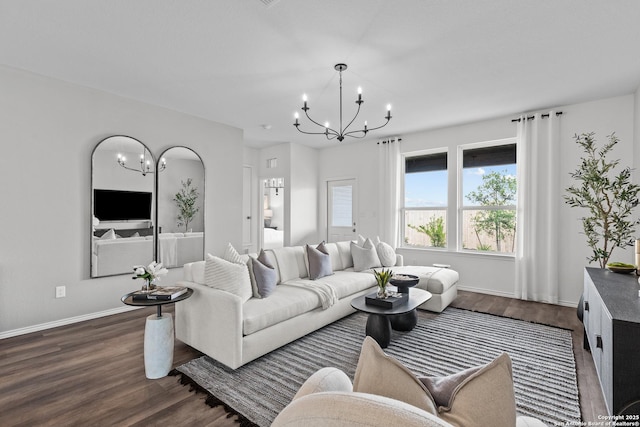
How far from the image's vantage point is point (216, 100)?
408 cm

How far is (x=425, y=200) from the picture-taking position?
5695mm

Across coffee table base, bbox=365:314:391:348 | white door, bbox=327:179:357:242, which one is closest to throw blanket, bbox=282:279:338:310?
coffee table base, bbox=365:314:391:348

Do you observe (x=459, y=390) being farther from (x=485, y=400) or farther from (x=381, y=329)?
(x=381, y=329)

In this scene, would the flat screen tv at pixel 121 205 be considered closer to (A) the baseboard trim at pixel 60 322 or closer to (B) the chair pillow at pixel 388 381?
(A) the baseboard trim at pixel 60 322

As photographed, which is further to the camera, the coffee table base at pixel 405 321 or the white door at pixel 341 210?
the white door at pixel 341 210

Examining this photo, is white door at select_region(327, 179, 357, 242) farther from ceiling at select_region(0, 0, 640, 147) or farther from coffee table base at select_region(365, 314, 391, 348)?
coffee table base at select_region(365, 314, 391, 348)

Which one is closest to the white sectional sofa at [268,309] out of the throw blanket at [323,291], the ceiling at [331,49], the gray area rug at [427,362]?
the throw blanket at [323,291]

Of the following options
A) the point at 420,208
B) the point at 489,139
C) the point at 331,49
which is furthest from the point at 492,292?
the point at 331,49

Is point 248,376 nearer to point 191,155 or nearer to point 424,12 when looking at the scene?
point 424,12

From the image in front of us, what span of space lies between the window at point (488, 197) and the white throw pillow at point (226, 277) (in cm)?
404

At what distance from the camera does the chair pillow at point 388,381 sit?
747 millimetres

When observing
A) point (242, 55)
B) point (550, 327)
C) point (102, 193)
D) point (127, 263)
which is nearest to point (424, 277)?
point (550, 327)

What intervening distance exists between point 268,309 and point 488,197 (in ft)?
13.6

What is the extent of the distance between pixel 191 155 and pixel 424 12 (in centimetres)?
361
